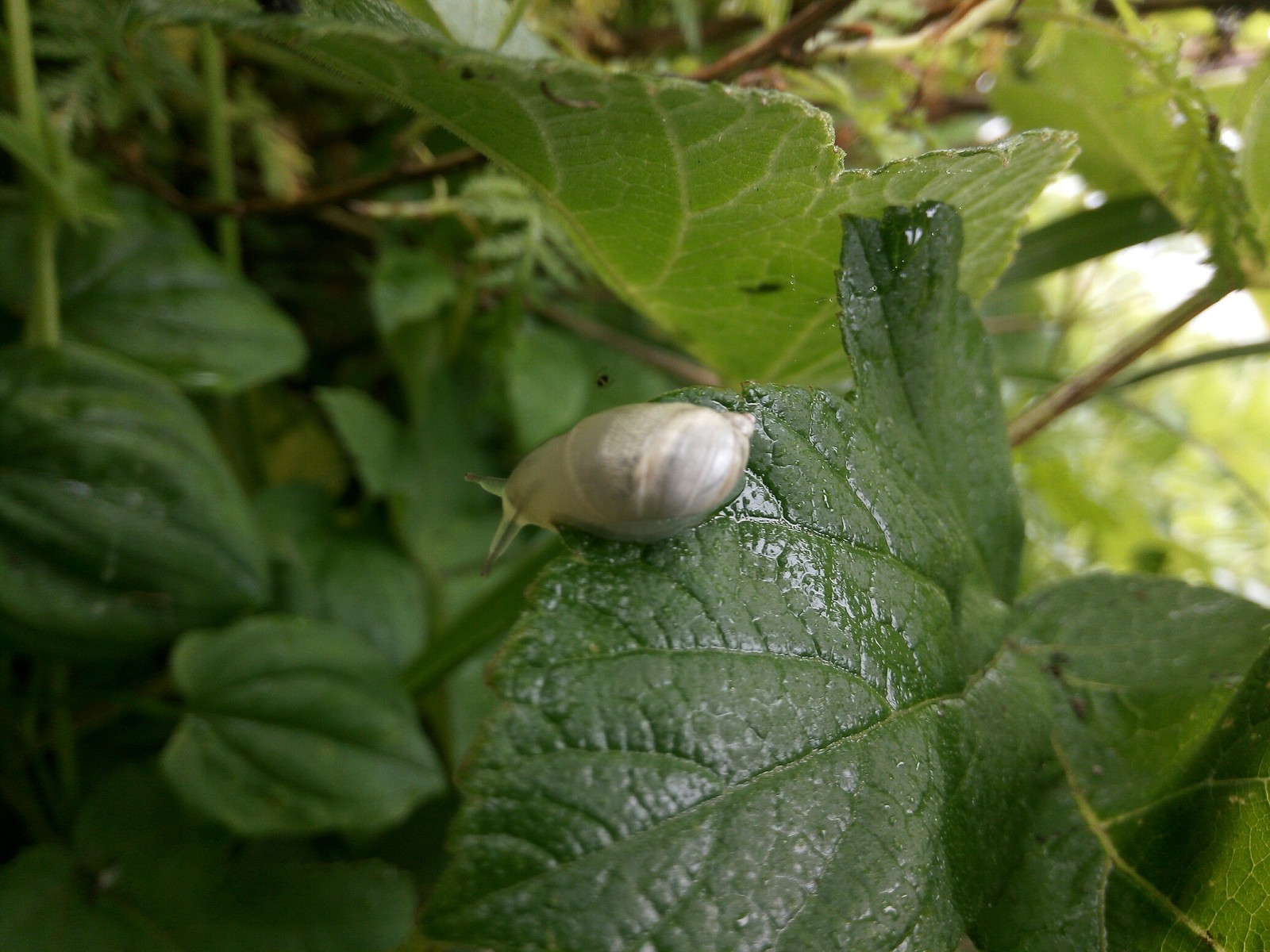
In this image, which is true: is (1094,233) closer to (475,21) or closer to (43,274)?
(475,21)

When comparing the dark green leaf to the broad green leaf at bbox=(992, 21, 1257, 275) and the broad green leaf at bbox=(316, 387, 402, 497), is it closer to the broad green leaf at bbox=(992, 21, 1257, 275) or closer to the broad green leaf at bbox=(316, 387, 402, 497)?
the broad green leaf at bbox=(992, 21, 1257, 275)

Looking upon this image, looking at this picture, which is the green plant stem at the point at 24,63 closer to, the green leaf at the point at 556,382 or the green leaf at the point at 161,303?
the green leaf at the point at 161,303

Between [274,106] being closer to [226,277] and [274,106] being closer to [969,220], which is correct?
[226,277]

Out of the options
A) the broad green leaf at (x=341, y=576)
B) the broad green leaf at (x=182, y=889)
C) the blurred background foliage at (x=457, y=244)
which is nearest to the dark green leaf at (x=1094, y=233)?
the blurred background foliage at (x=457, y=244)

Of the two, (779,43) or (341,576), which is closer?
(779,43)

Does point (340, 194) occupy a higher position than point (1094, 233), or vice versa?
point (1094, 233)

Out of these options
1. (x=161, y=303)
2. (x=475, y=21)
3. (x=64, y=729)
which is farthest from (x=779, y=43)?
(x=64, y=729)
